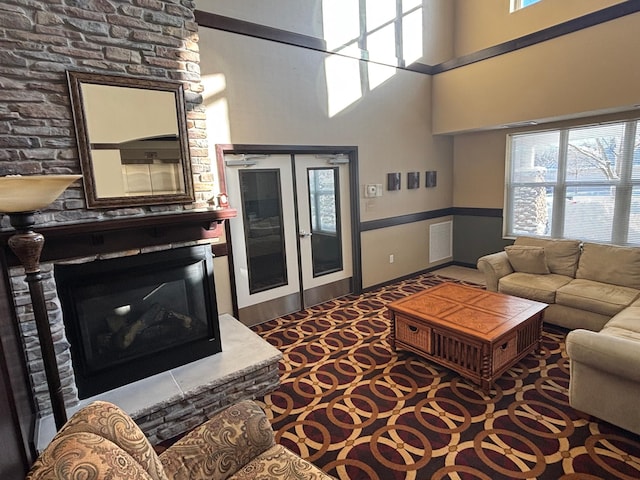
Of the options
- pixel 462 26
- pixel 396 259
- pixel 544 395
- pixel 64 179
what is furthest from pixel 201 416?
pixel 462 26

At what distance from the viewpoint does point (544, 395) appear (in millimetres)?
2602

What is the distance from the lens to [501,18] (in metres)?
4.95

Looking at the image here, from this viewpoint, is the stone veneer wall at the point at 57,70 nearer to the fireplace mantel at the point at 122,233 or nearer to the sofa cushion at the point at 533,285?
the fireplace mantel at the point at 122,233

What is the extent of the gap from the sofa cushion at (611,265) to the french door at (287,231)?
2.63 m

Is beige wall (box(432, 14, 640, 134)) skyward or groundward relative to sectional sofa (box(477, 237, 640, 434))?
skyward

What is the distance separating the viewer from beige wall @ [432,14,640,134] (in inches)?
140

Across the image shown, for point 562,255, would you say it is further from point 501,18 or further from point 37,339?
point 37,339

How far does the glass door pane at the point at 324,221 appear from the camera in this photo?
4383mm

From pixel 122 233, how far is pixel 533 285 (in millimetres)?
3869

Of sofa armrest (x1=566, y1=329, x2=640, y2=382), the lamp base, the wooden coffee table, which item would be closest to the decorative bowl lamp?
the lamp base

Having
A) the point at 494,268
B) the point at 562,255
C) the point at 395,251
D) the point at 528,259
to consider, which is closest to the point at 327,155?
the point at 395,251

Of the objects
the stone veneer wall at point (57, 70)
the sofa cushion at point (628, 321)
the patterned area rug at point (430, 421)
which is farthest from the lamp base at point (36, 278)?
the sofa cushion at point (628, 321)

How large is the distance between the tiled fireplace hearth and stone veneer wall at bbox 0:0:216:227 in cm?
44

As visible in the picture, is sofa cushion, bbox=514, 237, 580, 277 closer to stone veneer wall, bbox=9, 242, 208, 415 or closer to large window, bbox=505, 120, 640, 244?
large window, bbox=505, 120, 640, 244
